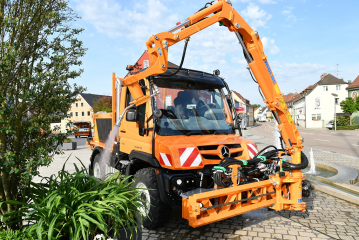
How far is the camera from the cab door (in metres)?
4.42

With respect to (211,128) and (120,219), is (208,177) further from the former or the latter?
(120,219)

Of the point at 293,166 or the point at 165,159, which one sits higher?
the point at 165,159

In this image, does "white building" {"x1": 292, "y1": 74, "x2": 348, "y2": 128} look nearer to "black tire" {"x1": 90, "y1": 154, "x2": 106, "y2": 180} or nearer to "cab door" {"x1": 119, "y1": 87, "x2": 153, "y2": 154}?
"black tire" {"x1": 90, "y1": 154, "x2": 106, "y2": 180}

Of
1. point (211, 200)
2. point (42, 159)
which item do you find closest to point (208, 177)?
point (211, 200)

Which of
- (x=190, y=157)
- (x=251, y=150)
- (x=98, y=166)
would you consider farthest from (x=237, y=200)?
(x=98, y=166)

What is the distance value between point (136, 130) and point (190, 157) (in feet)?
4.56

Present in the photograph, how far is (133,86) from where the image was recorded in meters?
4.76

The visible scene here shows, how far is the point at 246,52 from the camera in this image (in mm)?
4348

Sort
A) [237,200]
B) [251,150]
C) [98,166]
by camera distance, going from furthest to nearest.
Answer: [98,166] → [251,150] → [237,200]

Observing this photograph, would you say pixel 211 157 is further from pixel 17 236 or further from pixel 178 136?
pixel 17 236

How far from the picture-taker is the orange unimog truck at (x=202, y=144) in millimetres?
3791

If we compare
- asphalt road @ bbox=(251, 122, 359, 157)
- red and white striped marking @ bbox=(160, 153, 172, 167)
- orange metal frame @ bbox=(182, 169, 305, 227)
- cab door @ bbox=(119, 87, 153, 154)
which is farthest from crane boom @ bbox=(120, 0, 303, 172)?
asphalt road @ bbox=(251, 122, 359, 157)

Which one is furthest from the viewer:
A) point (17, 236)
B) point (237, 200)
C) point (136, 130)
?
point (136, 130)

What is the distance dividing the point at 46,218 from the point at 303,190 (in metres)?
3.91
